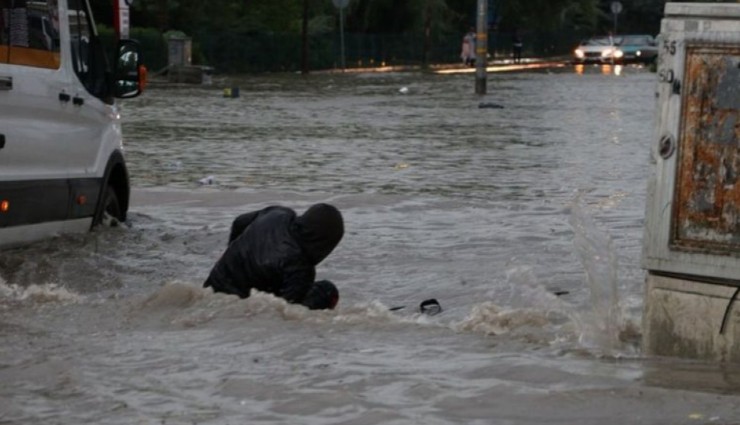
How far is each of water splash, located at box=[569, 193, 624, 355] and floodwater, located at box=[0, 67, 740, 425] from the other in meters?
0.02

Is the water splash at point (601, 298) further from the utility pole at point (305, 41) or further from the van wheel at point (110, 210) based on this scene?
the utility pole at point (305, 41)

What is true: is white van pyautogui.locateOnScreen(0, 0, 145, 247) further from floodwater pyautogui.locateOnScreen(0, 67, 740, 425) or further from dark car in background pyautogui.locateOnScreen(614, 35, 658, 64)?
dark car in background pyautogui.locateOnScreen(614, 35, 658, 64)

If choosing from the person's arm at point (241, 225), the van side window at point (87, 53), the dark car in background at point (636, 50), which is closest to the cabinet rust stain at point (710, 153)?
the person's arm at point (241, 225)

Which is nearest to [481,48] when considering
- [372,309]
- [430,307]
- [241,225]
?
[430,307]

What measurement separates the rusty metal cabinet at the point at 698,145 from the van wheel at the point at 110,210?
19.5ft

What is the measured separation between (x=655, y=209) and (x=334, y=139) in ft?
56.9

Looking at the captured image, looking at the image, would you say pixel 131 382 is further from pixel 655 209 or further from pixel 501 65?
pixel 501 65

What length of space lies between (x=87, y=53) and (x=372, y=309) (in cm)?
373

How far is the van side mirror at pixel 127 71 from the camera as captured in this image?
480 inches

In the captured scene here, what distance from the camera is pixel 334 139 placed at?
2473cm

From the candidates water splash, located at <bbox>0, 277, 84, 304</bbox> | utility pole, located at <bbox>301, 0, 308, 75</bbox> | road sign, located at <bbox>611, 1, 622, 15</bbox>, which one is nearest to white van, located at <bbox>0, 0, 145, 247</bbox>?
water splash, located at <bbox>0, 277, 84, 304</bbox>

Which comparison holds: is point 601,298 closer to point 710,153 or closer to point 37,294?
point 710,153

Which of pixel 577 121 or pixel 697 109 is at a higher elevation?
pixel 697 109

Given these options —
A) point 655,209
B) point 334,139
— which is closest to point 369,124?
point 334,139
